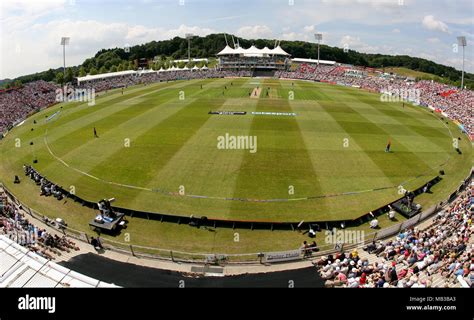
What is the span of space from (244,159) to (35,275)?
23043 mm

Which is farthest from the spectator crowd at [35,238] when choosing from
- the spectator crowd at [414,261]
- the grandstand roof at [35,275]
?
the spectator crowd at [414,261]

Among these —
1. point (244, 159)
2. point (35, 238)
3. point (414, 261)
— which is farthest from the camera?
point (244, 159)

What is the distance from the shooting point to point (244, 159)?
1286 inches

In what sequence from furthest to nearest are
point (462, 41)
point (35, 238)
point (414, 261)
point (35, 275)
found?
point (462, 41), point (35, 238), point (414, 261), point (35, 275)

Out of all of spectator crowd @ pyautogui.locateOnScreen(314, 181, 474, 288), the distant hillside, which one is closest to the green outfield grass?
spectator crowd @ pyautogui.locateOnScreen(314, 181, 474, 288)

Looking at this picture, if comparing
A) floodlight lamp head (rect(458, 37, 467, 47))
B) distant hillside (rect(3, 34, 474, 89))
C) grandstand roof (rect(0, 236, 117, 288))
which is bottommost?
grandstand roof (rect(0, 236, 117, 288))

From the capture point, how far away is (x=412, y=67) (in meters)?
183

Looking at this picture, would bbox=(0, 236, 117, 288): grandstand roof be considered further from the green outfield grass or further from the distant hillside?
the distant hillside

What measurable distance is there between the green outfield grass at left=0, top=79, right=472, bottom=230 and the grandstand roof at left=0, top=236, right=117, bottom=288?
1063 cm

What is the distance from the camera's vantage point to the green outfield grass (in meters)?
24.9

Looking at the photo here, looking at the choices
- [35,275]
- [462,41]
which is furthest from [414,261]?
[462,41]

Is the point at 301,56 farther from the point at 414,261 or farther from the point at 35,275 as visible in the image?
the point at 35,275

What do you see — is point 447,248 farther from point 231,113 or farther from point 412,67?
point 412,67
